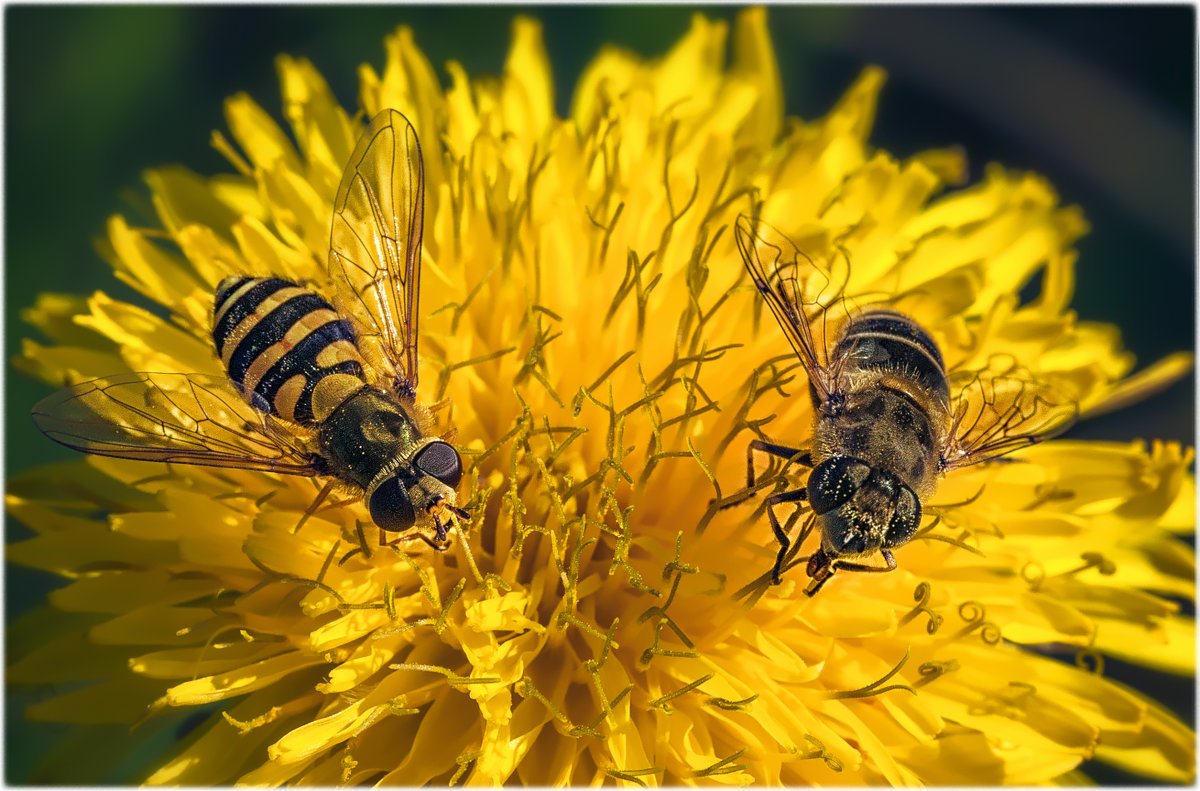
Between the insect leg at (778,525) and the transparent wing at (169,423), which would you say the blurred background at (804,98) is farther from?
the insect leg at (778,525)

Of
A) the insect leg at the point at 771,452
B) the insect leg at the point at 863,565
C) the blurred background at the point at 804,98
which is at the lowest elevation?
the insect leg at the point at 863,565

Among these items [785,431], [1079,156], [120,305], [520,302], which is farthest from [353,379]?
[1079,156]

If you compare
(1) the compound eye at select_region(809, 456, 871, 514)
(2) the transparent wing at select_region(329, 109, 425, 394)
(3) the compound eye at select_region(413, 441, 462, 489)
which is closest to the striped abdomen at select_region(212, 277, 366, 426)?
(2) the transparent wing at select_region(329, 109, 425, 394)

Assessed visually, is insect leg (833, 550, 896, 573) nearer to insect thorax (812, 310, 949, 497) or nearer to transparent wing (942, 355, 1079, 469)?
insect thorax (812, 310, 949, 497)

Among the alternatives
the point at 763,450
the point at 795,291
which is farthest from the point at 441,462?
the point at 795,291

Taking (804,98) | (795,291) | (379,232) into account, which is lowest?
(379,232)

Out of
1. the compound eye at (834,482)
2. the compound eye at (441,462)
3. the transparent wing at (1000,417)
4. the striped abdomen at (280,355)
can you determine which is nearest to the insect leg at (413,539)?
the compound eye at (441,462)

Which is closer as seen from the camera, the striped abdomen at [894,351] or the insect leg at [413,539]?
the insect leg at [413,539]

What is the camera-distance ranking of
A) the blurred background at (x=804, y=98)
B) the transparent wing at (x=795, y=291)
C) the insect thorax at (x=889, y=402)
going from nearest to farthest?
the insect thorax at (x=889, y=402) < the transparent wing at (x=795, y=291) < the blurred background at (x=804, y=98)

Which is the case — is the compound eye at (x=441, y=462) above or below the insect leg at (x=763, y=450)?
below

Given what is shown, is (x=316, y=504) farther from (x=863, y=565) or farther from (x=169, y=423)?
(x=863, y=565)
